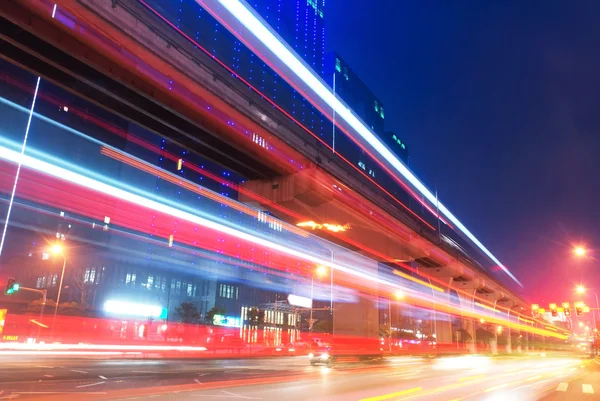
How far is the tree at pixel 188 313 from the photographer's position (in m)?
83.9

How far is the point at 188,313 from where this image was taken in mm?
87250

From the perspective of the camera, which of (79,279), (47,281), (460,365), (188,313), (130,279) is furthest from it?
(130,279)

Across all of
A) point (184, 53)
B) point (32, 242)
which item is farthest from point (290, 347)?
point (32, 242)

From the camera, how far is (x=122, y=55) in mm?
12641

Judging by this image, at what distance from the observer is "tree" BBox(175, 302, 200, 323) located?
83.9 metres

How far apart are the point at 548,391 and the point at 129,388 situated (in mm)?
13352

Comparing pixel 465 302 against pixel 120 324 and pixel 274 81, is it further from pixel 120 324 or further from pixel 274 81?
pixel 120 324

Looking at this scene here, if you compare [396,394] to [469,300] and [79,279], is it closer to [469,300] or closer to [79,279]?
[469,300]

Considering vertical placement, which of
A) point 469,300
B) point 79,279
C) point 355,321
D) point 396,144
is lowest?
point 355,321

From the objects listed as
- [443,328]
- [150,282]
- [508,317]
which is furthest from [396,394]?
[508,317]

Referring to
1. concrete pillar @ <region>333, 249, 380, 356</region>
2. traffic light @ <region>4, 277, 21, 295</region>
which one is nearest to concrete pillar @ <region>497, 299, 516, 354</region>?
concrete pillar @ <region>333, 249, 380, 356</region>

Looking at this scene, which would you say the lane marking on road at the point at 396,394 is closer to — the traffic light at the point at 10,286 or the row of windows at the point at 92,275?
the traffic light at the point at 10,286

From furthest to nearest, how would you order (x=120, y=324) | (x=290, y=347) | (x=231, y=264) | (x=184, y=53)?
(x=231, y=264) → (x=120, y=324) → (x=290, y=347) → (x=184, y=53)

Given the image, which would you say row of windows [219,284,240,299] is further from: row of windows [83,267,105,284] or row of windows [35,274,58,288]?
row of windows [35,274,58,288]
